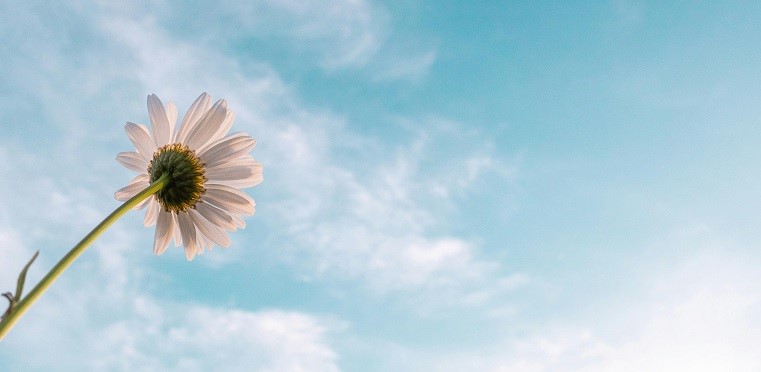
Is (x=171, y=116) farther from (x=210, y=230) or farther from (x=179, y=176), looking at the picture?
(x=210, y=230)

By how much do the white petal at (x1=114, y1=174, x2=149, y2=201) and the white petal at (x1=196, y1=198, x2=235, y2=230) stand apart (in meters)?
0.42

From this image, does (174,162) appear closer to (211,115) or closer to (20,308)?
(211,115)

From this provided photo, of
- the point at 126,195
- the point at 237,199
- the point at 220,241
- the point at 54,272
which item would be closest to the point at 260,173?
the point at 237,199

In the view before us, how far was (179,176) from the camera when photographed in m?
4.49

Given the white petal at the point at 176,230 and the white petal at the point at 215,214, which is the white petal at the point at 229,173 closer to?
the white petal at the point at 215,214

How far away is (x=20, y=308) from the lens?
202 centimetres

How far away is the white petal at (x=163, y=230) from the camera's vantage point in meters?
4.59

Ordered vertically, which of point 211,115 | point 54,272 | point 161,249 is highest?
point 211,115

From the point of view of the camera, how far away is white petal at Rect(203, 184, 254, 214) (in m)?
4.61

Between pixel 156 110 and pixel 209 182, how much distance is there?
0.57 m

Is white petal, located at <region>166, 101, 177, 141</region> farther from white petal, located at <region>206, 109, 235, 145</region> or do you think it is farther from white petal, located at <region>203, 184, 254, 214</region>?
white petal, located at <region>203, 184, 254, 214</region>

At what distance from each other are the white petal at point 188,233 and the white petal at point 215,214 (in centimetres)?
10

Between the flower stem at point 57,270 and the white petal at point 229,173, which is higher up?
the white petal at point 229,173

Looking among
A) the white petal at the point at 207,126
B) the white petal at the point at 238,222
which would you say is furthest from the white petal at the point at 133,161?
the white petal at the point at 238,222
